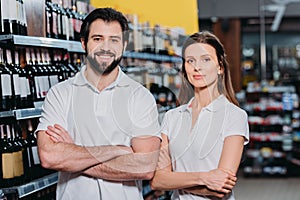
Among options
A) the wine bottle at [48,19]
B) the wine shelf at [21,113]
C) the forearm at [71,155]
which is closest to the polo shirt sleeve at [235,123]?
the forearm at [71,155]

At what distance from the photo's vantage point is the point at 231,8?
463 inches

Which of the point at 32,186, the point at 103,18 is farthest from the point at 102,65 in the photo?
the point at 32,186

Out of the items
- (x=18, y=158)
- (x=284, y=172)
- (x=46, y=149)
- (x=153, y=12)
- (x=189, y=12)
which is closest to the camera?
(x=46, y=149)

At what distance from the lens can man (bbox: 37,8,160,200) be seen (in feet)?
8.07

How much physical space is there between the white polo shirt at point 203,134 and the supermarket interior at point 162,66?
1.30ft

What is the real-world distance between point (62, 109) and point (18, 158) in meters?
0.71

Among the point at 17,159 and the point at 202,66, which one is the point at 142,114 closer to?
the point at 202,66

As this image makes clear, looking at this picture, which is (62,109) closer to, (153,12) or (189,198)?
(189,198)

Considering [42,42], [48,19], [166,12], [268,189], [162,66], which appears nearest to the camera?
[42,42]

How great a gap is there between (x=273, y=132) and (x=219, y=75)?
774 cm

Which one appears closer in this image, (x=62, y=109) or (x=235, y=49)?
(x=62, y=109)

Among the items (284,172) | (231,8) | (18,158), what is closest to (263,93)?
(284,172)

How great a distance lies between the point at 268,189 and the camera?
29.9 feet

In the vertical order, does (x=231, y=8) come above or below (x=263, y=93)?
above
